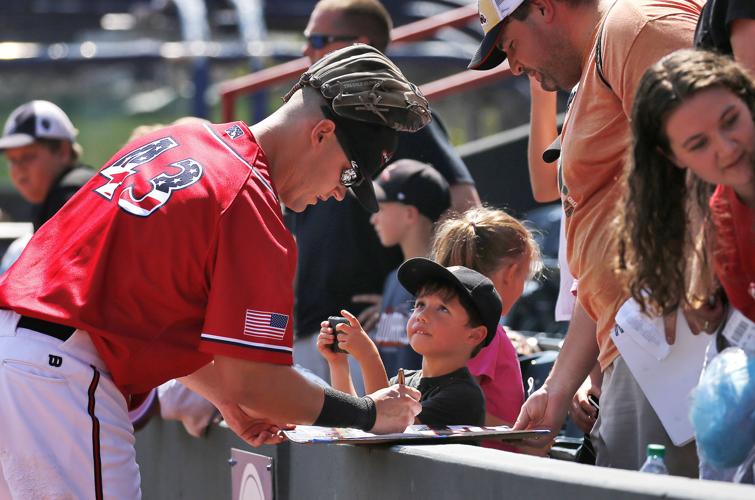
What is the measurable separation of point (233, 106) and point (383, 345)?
3733 millimetres

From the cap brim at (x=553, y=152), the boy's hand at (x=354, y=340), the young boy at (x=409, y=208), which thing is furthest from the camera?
the young boy at (x=409, y=208)

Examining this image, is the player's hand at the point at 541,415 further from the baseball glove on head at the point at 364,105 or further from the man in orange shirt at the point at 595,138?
the baseball glove on head at the point at 364,105

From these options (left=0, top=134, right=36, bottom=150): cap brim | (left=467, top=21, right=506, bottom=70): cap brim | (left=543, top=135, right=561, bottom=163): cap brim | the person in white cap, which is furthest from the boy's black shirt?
(left=0, top=134, right=36, bottom=150): cap brim

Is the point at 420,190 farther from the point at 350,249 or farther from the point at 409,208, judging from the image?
the point at 350,249

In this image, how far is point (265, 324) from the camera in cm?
327

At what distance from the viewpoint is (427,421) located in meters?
4.04

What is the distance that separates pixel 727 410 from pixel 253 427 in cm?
163

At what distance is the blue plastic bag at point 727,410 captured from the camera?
265 cm

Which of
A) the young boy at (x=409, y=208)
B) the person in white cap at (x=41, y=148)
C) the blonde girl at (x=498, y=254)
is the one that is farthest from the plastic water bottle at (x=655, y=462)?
the person in white cap at (x=41, y=148)

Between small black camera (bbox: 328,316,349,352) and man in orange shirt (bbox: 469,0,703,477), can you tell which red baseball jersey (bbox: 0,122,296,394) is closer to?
small black camera (bbox: 328,316,349,352)

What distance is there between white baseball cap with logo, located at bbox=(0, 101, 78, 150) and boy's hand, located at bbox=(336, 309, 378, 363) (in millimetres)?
4093

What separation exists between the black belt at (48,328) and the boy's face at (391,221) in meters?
2.46

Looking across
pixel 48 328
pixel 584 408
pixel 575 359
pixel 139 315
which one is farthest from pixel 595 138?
pixel 48 328

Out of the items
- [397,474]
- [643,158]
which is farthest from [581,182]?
[397,474]
